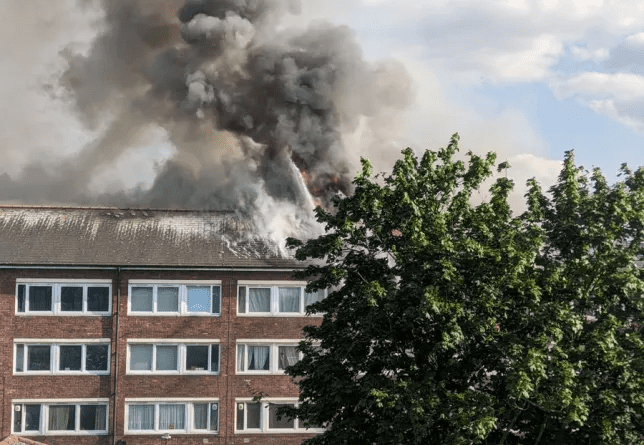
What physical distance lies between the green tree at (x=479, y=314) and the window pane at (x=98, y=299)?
59.3 feet

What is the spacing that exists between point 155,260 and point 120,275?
160cm

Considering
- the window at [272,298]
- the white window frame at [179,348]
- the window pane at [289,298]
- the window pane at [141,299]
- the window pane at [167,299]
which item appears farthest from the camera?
the window pane at [289,298]

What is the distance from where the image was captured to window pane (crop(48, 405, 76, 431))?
40.1m

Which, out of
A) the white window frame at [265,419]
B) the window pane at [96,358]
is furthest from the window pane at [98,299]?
the white window frame at [265,419]

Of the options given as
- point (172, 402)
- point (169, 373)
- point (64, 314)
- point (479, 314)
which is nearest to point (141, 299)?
point (64, 314)

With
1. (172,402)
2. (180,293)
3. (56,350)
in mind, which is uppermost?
(180,293)

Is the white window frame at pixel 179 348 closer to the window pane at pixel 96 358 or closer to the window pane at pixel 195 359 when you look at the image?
the window pane at pixel 195 359

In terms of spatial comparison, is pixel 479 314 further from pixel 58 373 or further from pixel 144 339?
pixel 58 373

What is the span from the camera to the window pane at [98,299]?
133ft

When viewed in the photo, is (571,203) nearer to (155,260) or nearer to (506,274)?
(506,274)

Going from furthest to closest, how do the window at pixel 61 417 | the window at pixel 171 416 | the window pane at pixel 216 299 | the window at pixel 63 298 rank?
the window pane at pixel 216 299 → the window at pixel 171 416 → the window at pixel 63 298 → the window at pixel 61 417

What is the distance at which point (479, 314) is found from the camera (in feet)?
72.0

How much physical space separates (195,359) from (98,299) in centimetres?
485

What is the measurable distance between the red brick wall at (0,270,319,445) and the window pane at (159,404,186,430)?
0.49 metres
